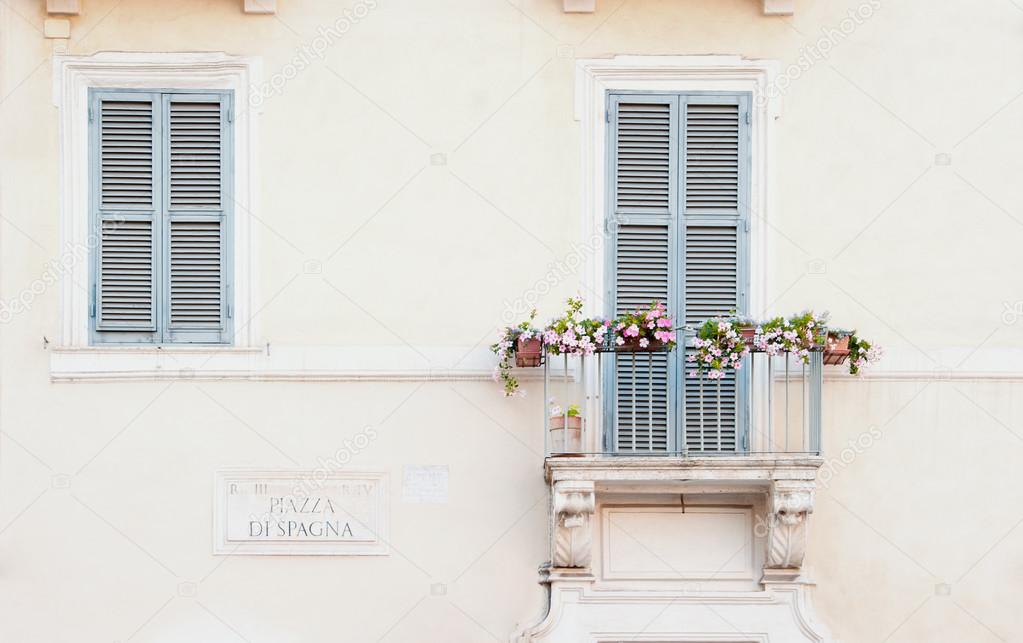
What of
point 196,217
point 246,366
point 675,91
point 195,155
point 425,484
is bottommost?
point 425,484

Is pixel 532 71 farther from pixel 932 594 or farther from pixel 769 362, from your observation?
pixel 932 594

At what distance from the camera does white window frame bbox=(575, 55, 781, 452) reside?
1248 cm

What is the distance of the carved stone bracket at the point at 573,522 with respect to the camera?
11789 mm

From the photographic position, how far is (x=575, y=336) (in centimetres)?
1184

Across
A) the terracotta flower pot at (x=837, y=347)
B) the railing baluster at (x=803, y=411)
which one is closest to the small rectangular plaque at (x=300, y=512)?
the railing baluster at (x=803, y=411)

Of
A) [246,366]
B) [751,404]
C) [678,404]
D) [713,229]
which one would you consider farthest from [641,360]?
[246,366]

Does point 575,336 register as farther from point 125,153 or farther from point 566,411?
point 125,153

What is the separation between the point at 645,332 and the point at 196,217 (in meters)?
2.96

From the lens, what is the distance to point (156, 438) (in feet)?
40.2

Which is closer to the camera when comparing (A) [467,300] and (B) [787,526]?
(B) [787,526]

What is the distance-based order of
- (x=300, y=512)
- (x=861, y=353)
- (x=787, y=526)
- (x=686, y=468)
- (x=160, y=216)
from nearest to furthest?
(x=686, y=468), (x=787, y=526), (x=861, y=353), (x=300, y=512), (x=160, y=216)

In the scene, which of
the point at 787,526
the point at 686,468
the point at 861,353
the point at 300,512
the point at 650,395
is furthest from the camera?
the point at 300,512

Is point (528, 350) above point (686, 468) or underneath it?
above

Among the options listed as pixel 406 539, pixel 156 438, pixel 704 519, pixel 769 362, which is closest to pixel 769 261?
pixel 769 362
